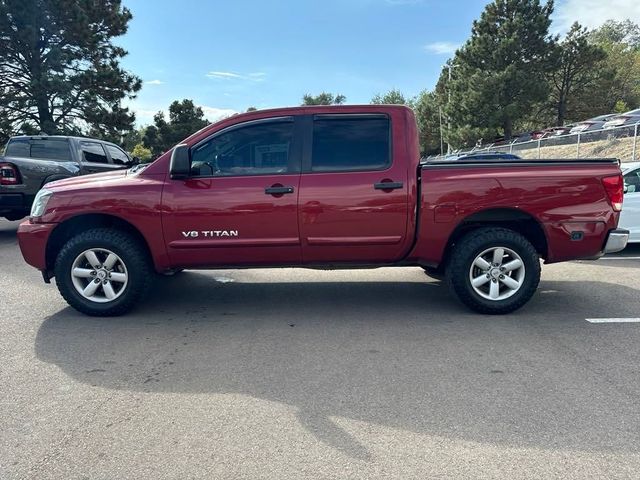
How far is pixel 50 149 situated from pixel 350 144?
26.4 feet

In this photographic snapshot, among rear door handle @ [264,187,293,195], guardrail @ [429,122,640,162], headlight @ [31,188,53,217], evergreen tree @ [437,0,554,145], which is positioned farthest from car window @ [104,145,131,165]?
evergreen tree @ [437,0,554,145]

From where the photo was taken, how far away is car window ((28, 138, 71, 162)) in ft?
32.6

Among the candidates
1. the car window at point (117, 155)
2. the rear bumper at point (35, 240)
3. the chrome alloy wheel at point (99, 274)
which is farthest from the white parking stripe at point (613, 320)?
the car window at point (117, 155)

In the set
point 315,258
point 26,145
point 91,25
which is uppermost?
point 91,25

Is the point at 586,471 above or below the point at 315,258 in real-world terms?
below

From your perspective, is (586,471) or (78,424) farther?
(78,424)

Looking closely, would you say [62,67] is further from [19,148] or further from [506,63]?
[506,63]

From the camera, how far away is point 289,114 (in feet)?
15.5

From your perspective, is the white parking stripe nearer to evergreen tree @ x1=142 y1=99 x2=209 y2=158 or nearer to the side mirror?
the side mirror

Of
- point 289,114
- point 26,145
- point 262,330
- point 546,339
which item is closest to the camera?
point 546,339

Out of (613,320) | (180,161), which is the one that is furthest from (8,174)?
(613,320)

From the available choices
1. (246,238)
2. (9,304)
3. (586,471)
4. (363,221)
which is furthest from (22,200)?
(586,471)

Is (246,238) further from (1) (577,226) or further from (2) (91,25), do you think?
(2) (91,25)

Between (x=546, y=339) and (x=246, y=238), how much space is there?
287cm
